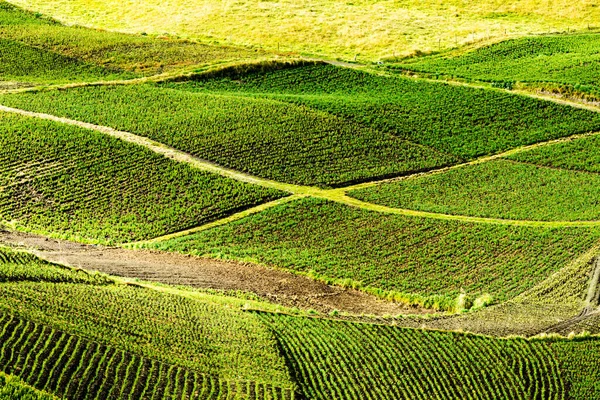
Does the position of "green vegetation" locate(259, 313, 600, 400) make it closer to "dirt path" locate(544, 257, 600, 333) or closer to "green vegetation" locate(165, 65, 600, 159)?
"dirt path" locate(544, 257, 600, 333)

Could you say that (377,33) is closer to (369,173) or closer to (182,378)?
(369,173)

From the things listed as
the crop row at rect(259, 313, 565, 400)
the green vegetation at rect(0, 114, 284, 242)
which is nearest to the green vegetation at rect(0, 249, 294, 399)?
the crop row at rect(259, 313, 565, 400)

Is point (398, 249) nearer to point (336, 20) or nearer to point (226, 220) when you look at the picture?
point (226, 220)

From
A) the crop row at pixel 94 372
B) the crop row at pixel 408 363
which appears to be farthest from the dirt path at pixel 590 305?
the crop row at pixel 94 372

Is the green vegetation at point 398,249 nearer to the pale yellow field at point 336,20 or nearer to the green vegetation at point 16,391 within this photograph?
the green vegetation at point 16,391

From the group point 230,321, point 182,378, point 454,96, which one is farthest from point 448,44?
point 182,378

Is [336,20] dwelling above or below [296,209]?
above

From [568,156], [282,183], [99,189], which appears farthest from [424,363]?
[568,156]
